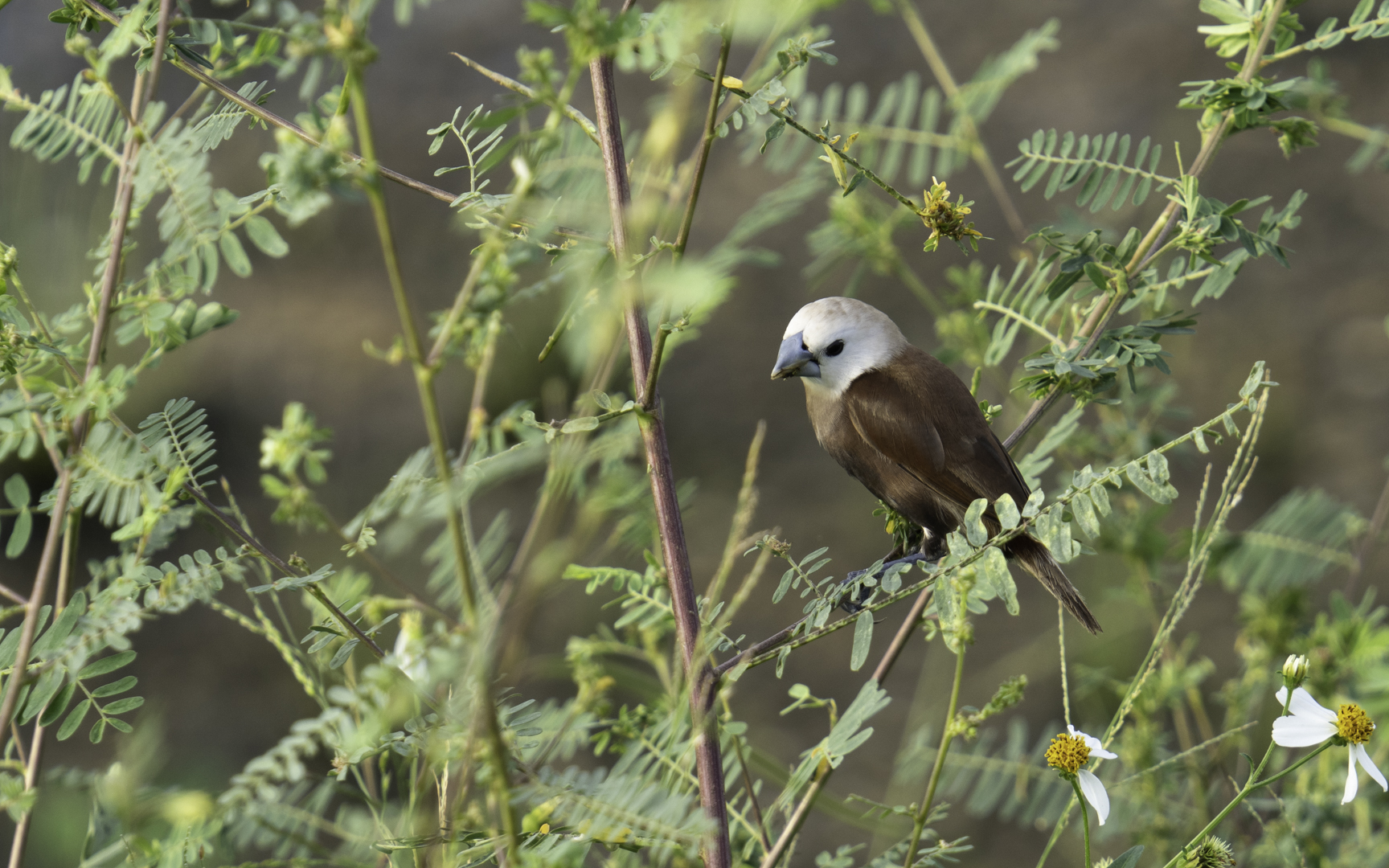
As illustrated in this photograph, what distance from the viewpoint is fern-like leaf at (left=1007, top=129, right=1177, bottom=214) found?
1080mm

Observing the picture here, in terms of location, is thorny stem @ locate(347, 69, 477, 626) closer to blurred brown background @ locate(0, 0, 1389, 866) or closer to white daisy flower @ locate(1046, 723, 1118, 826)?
white daisy flower @ locate(1046, 723, 1118, 826)

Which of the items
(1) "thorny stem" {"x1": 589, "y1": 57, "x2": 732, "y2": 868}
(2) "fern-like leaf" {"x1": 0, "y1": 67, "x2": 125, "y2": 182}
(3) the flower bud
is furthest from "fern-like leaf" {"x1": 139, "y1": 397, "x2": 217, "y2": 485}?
(3) the flower bud

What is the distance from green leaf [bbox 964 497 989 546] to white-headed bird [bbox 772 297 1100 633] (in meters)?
0.53

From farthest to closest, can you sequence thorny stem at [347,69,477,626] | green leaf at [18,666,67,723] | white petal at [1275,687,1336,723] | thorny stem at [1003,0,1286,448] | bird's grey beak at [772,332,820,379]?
1. bird's grey beak at [772,332,820,379]
2. thorny stem at [1003,0,1286,448]
3. white petal at [1275,687,1336,723]
4. green leaf at [18,666,67,723]
5. thorny stem at [347,69,477,626]

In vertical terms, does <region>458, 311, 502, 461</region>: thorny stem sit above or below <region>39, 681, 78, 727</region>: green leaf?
above

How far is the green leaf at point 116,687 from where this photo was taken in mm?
772

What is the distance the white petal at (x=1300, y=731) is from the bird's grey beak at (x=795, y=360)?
885 mm

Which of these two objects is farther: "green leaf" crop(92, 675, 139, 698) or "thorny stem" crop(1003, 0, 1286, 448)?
"thorny stem" crop(1003, 0, 1286, 448)

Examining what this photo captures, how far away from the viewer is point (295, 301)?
3.25 m

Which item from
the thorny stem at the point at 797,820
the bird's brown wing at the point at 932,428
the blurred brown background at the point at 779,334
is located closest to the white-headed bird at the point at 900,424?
the bird's brown wing at the point at 932,428

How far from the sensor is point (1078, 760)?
0.84m

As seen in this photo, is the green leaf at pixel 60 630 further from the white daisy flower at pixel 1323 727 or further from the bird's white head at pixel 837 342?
the bird's white head at pixel 837 342

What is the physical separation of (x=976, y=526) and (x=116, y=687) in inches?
25.6

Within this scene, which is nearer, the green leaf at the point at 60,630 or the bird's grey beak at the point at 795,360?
the green leaf at the point at 60,630
